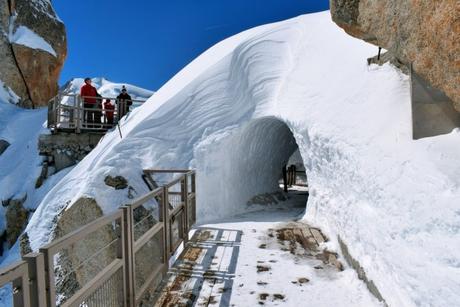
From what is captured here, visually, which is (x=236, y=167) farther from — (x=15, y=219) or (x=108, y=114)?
(x=15, y=219)

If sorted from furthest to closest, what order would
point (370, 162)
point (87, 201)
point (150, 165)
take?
1. point (150, 165)
2. point (87, 201)
3. point (370, 162)

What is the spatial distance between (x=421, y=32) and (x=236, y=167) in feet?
21.2

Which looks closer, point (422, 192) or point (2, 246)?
point (422, 192)

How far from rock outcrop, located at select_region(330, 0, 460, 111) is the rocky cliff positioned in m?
24.6

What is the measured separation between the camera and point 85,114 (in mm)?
13570

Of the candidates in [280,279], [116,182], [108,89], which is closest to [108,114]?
[116,182]

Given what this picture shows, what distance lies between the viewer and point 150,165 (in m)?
8.51

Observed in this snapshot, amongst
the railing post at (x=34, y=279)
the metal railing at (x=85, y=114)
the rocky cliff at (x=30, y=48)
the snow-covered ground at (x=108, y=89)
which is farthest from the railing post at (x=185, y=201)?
the snow-covered ground at (x=108, y=89)

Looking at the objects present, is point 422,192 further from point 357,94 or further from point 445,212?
point 357,94

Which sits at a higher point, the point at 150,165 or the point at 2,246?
the point at 150,165

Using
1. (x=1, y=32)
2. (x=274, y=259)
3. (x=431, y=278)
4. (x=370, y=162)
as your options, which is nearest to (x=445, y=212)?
(x=431, y=278)

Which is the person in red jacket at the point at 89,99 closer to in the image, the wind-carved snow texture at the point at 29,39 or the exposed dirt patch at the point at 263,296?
the exposed dirt patch at the point at 263,296

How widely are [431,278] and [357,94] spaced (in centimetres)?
402

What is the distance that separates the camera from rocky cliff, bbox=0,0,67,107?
23.1 m
